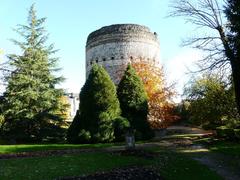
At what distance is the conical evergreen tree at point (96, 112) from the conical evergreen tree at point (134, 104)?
123cm

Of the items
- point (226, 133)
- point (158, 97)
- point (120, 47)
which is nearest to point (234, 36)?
point (226, 133)

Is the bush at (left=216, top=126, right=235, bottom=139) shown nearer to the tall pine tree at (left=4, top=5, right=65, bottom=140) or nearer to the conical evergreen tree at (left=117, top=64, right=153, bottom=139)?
the conical evergreen tree at (left=117, top=64, right=153, bottom=139)

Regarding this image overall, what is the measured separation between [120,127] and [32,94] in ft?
31.5

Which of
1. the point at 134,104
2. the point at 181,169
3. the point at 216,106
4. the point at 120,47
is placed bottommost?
the point at 181,169

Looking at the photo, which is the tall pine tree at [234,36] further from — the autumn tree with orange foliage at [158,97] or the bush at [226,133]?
the autumn tree with orange foliage at [158,97]

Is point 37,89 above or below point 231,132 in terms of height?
above

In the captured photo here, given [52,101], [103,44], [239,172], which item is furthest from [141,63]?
[239,172]

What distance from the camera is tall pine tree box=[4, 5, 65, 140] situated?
31.7 metres

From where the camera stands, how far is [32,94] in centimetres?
3177

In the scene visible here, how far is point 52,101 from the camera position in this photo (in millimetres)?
33375

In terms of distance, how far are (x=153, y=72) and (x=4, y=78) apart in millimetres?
14194

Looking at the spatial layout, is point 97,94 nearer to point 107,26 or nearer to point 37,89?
point 37,89

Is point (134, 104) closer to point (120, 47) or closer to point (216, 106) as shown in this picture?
point (216, 106)

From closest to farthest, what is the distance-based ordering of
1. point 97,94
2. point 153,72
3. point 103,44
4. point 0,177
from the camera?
point 0,177 < point 97,94 < point 153,72 < point 103,44
